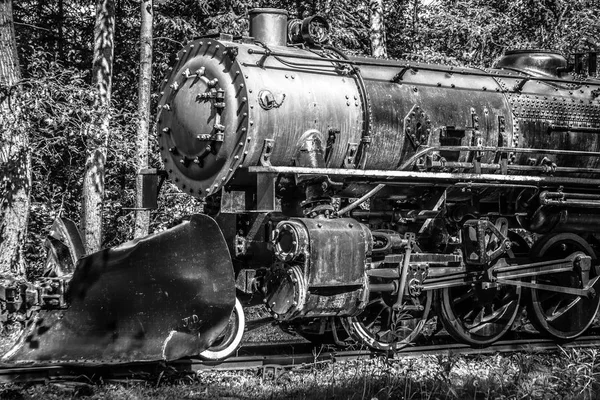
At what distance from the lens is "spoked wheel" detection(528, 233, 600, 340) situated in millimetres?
9438

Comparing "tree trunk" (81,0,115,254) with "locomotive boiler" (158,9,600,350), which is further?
"tree trunk" (81,0,115,254)

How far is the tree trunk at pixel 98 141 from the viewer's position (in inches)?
477

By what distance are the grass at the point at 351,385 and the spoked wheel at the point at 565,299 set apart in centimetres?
185

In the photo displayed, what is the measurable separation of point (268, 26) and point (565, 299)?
4.73 meters

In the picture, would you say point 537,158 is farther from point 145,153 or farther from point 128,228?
point 128,228

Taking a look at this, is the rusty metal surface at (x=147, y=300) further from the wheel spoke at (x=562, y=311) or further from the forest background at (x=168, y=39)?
the forest background at (x=168, y=39)

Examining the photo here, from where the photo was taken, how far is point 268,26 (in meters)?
8.18

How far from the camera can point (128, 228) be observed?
54.5 ft

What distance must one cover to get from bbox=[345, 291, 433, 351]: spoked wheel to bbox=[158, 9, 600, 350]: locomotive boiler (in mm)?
23

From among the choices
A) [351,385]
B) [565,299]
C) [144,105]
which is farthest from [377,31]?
[351,385]

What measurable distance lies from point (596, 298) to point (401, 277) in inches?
115

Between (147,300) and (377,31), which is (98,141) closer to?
(147,300)

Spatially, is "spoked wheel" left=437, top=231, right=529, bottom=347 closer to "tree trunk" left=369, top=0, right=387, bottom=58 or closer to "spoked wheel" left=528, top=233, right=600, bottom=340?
"spoked wheel" left=528, top=233, right=600, bottom=340

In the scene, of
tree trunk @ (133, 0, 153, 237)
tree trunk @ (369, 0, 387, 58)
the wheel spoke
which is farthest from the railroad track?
tree trunk @ (369, 0, 387, 58)
